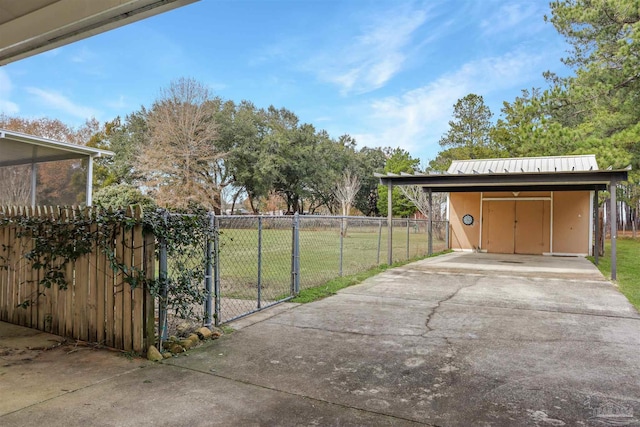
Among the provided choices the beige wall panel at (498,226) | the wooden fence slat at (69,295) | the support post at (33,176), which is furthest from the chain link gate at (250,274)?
the beige wall panel at (498,226)

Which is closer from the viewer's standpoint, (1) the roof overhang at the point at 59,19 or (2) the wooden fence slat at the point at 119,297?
(1) the roof overhang at the point at 59,19

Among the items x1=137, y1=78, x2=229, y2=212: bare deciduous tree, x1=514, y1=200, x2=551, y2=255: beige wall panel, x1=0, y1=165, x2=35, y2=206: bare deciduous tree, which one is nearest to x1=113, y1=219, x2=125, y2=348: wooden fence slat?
x1=0, y1=165, x2=35, y2=206: bare deciduous tree

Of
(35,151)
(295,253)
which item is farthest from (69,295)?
(35,151)

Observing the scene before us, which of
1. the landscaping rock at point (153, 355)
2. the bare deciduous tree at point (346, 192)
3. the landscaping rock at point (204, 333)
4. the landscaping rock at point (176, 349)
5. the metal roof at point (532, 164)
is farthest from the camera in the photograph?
the bare deciduous tree at point (346, 192)

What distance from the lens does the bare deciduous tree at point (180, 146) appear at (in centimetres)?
2400

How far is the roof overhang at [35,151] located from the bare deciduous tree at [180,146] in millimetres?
13127

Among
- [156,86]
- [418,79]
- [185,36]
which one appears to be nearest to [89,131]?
[156,86]

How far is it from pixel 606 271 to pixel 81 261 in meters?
11.5

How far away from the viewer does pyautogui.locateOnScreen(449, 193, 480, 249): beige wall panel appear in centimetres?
1619

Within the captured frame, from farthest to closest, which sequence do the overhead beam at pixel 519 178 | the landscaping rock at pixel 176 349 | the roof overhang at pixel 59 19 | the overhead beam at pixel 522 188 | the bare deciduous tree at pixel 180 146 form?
the bare deciduous tree at pixel 180 146, the overhead beam at pixel 522 188, the overhead beam at pixel 519 178, the landscaping rock at pixel 176 349, the roof overhang at pixel 59 19

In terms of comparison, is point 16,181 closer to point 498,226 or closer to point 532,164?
point 498,226

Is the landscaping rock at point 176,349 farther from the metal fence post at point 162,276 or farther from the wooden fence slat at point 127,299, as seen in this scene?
the wooden fence slat at point 127,299

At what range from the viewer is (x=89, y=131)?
96.2 feet

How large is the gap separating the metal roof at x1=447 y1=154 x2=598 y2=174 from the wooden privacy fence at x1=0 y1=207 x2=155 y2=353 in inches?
453
